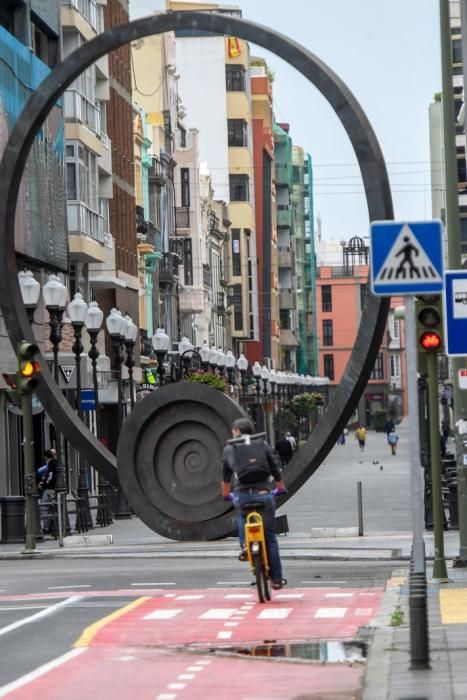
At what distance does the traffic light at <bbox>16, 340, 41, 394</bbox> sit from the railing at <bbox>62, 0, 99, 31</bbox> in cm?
3120

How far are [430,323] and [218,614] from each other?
149 inches

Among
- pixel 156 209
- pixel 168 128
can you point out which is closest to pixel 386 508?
pixel 156 209

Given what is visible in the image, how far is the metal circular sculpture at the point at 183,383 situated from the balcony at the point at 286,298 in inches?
4766

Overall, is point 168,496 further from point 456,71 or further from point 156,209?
point 456,71

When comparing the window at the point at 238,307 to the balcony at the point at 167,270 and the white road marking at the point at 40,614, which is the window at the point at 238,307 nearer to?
the balcony at the point at 167,270

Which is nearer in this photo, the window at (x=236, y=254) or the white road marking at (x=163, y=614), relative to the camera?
the white road marking at (x=163, y=614)

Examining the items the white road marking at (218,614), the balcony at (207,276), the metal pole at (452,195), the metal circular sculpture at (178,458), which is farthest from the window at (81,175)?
the balcony at (207,276)

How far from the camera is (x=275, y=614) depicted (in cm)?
1596

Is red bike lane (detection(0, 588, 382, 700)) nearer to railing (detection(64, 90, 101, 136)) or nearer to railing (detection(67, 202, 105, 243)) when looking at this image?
railing (detection(67, 202, 105, 243))

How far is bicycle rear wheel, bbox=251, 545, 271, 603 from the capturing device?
1705 centimetres

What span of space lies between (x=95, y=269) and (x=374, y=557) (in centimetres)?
4180

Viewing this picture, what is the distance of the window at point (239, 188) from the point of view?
126 metres

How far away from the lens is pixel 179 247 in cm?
10088

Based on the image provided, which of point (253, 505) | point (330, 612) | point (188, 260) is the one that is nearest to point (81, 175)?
point (253, 505)
